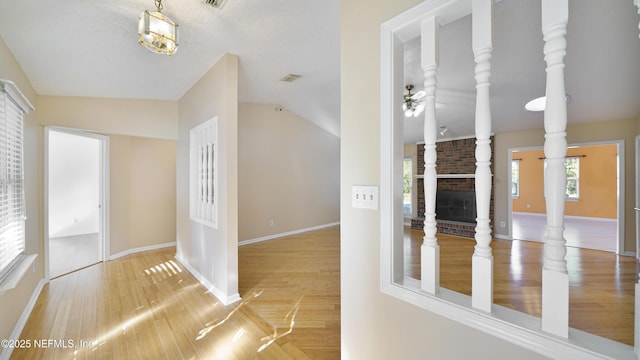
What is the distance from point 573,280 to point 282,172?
198 inches

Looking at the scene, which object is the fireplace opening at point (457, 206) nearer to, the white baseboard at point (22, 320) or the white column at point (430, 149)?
the white column at point (430, 149)

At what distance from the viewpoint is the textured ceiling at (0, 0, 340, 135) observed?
6.55 ft

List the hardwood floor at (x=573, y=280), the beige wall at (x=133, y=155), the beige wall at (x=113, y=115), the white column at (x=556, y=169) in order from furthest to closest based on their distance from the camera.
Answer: the beige wall at (x=133, y=155), the beige wall at (x=113, y=115), the hardwood floor at (x=573, y=280), the white column at (x=556, y=169)

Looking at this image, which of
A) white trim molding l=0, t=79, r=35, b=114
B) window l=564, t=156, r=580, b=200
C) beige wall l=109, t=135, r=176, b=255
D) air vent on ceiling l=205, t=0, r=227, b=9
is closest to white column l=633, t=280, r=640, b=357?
air vent on ceiling l=205, t=0, r=227, b=9

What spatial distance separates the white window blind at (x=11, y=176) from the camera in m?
1.96

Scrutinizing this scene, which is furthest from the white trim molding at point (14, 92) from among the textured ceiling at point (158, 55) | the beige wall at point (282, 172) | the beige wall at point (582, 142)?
the beige wall at point (582, 142)

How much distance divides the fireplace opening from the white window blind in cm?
677

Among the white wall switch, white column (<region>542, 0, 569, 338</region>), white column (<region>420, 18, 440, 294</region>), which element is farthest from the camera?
the white wall switch

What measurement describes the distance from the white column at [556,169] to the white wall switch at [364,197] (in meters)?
0.66

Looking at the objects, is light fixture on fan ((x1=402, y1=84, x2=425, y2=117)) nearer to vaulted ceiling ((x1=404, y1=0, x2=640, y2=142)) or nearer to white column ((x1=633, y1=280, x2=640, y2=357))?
vaulted ceiling ((x1=404, y1=0, x2=640, y2=142))

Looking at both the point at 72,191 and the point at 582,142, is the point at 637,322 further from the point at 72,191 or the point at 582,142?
the point at 72,191

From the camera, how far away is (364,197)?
53.6 inches

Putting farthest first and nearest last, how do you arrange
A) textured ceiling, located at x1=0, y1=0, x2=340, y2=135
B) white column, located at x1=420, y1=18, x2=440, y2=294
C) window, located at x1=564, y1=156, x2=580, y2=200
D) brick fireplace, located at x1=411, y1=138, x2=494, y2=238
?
window, located at x1=564, y1=156, x2=580, y2=200 < brick fireplace, located at x1=411, y1=138, x2=494, y2=238 < textured ceiling, located at x1=0, y1=0, x2=340, y2=135 < white column, located at x1=420, y1=18, x2=440, y2=294

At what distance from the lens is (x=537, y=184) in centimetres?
852
